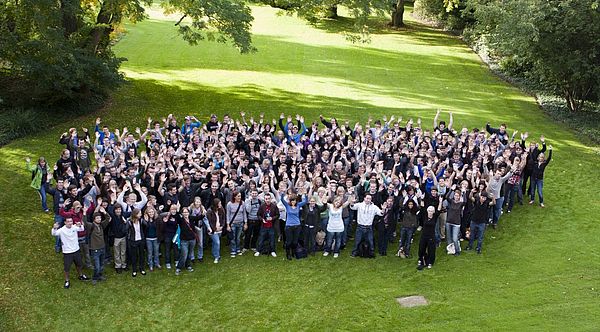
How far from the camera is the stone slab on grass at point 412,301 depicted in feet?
37.8

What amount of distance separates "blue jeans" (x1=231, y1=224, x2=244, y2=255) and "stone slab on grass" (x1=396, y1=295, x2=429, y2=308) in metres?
3.94

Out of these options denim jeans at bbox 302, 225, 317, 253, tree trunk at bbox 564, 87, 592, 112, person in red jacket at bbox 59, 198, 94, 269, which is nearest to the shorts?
person in red jacket at bbox 59, 198, 94, 269

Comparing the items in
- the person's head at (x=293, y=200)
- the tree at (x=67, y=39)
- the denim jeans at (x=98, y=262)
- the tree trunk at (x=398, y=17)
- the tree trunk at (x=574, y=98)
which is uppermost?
the tree trunk at (x=398, y=17)

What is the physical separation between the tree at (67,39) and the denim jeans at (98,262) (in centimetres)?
1066

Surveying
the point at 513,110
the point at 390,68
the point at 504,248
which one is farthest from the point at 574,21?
the point at 504,248

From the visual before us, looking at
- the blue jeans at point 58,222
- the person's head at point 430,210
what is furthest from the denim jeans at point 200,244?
the person's head at point 430,210

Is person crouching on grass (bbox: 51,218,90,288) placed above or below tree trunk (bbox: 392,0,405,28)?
below

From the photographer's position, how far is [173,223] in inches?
474

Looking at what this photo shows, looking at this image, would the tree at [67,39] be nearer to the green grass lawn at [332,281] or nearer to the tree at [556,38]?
the green grass lawn at [332,281]

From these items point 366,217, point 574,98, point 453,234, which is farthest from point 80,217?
point 574,98

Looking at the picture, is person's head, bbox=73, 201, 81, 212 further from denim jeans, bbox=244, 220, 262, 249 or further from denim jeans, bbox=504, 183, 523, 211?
denim jeans, bbox=504, 183, 523, 211

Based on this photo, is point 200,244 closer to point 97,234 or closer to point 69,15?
point 97,234

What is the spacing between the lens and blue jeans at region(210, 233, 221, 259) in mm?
12742

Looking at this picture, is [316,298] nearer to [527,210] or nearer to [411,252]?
[411,252]
